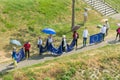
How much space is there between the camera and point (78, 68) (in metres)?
21.3

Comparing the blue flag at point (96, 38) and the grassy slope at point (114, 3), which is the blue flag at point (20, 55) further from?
the grassy slope at point (114, 3)

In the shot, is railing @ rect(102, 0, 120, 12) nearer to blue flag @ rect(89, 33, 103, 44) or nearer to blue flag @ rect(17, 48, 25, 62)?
blue flag @ rect(89, 33, 103, 44)

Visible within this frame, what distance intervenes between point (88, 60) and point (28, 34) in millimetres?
6779

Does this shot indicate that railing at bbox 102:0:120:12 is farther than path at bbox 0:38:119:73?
Yes

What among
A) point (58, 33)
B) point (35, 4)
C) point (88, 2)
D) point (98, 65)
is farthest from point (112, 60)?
point (88, 2)

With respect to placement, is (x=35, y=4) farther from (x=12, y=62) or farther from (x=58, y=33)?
(x=12, y=62)

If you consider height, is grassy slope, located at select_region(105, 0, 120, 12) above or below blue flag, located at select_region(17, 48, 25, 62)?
above

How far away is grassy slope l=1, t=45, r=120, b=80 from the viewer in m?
20.0

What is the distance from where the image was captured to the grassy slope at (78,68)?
20.0 metres

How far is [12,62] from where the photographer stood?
21.8 meters

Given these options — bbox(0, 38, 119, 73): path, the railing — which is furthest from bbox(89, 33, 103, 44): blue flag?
the railing

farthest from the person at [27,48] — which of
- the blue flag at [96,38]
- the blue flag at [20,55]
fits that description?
the blue flag at [96,38]

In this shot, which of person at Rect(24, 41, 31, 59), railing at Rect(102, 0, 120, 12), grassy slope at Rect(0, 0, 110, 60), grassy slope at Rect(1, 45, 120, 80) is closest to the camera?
grassy slope at Rect(1, 45, 120, 80)

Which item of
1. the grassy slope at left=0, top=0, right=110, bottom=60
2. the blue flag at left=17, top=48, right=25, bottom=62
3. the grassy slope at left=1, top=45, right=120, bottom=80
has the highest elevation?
the grassy slope at left=0, top=0, right=110, bottom=60
